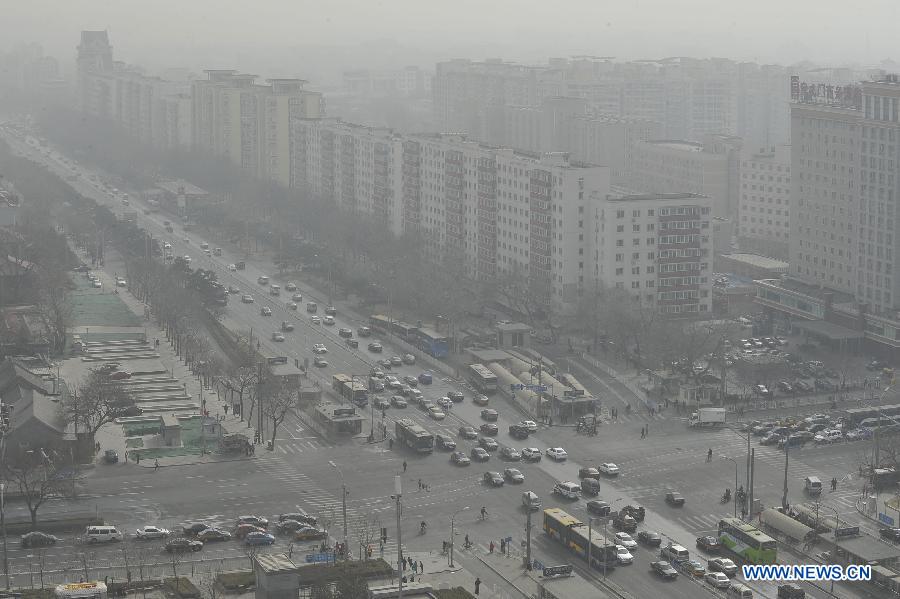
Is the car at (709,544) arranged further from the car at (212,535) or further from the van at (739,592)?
the car at (212,535)

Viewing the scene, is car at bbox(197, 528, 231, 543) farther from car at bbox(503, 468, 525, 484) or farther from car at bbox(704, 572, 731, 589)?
car at bbox(704, 572, 731, 589)

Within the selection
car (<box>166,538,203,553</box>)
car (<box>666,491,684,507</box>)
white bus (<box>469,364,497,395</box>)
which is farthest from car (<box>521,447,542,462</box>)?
car (<box>166,538,203,553</box>)

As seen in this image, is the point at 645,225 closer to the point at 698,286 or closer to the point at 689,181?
the point at 698,286

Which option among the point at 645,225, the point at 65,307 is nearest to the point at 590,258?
the point at 645,225

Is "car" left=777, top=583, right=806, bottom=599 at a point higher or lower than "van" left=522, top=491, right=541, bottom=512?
lower

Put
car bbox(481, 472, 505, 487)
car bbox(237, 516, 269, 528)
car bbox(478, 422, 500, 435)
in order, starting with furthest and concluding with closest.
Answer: car bbox(478, 422, 500, 435)
car bbox(481, 472, 505, 487)
car bbox(237, 516, 269, 528)

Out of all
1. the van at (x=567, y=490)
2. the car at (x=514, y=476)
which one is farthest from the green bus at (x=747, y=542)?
the car at (x=514, y=476)

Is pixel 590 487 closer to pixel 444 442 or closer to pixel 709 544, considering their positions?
pixel 709 544
